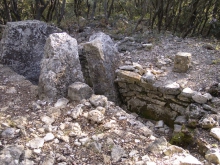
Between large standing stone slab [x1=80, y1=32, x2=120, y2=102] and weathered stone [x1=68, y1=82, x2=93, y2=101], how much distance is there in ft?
2.65

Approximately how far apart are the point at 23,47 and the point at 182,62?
3.12 m

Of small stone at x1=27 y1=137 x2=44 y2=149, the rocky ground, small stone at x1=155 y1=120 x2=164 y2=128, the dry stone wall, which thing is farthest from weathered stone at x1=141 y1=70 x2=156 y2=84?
small stone at x1=27 y1=137 x2=44 y2=149

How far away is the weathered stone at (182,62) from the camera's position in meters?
4.20

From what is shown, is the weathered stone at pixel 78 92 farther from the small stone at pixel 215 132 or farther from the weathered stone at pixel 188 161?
the small stone at pixel 215 132

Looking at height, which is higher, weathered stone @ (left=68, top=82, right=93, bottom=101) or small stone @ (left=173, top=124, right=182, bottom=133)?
weathered stone @ (left=68, top=82, right=93, bottom=101)

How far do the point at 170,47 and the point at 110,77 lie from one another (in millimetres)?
1877

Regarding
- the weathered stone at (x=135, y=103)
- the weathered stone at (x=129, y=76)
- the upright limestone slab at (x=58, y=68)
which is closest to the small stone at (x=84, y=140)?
the upright limestone slab at (x=58, y=68)

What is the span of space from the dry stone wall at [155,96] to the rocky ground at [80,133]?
0.24 meters

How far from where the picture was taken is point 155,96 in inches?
165

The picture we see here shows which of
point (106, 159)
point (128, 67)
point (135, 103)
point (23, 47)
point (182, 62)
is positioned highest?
A: point (23, 47)

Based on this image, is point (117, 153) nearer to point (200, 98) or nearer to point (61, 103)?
point (61, 103)

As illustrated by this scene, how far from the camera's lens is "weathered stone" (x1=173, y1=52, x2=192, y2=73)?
420 centimetres

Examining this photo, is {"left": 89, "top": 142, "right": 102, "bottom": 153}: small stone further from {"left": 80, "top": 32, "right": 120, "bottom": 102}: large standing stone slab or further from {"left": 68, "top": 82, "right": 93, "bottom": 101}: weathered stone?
{"left": 80, "top": 32, "right": 120, "bottom": 102}: large standing stone slab

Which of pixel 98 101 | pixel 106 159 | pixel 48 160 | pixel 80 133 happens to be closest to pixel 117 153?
pixel 106 159
